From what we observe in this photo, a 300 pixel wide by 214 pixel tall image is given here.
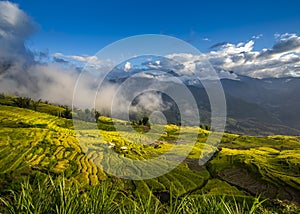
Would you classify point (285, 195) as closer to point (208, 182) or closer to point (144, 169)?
point (208, 182)

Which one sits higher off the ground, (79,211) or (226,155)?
(79,211)

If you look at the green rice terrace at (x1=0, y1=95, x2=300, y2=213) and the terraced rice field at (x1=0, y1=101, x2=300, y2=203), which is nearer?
the green rice terrace at (x1=0, y1=95, x2=300, y2=213)

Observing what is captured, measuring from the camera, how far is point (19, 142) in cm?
6500

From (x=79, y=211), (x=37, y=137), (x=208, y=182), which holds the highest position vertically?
(x=79, y=211)

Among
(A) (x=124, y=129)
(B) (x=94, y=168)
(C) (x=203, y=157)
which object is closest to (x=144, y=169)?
(B) (x=94, y=168)

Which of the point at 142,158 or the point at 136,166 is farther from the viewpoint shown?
the point at 142,158

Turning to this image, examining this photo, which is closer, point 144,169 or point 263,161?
point 144,169

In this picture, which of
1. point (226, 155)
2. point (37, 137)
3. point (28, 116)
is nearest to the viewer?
point (37, 137)

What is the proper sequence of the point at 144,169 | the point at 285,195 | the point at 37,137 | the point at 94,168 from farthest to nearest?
the point at 37,137, the point at 144,169, the point at 94,168, the point at 285,195

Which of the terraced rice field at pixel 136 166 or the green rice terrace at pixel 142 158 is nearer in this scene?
the green rice terrace at pixel 142 158

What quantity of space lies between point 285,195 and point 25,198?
58.0 m

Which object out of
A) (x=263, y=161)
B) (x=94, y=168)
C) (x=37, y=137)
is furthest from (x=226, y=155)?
(x=37, y=137)

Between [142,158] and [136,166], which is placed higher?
[142,158]

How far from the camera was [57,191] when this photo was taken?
329 cm
